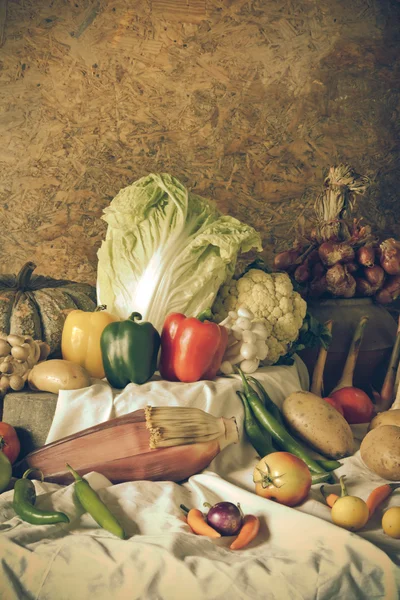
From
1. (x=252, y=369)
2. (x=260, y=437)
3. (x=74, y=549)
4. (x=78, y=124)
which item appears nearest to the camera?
(x=74, y=549)

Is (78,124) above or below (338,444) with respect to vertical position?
above

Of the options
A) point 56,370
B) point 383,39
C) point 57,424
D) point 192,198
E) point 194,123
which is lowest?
point 57,424

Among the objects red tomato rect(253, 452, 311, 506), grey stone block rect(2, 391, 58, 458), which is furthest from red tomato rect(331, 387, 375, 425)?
grey stone block rect(2, 391, 58, 458)

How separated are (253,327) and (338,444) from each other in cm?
70

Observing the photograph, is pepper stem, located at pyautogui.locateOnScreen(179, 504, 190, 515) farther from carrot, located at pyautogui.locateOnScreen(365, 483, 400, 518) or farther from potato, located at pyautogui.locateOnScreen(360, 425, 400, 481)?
potato, located at pyautogui.locateOnScreen(360, 425, 400, 481)

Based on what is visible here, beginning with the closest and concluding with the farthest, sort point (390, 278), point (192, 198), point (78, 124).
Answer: point (192, 198), point (390, 278), point (78, 124)

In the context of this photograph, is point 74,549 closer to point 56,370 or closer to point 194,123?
point 56,370

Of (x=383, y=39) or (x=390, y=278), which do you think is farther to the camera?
(x=383, y=39)

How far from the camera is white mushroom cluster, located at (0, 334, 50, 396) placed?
266 centimetres

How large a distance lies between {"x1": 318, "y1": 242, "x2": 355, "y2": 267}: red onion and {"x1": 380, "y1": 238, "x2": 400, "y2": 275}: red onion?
200mm

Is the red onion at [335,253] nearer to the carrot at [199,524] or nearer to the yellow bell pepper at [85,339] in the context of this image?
the yellow bell pepper at [85,339]

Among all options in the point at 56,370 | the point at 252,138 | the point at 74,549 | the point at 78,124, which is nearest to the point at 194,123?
the point at 252,138

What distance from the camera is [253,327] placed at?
3.05 metres

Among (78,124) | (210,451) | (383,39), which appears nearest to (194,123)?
(78,124)
